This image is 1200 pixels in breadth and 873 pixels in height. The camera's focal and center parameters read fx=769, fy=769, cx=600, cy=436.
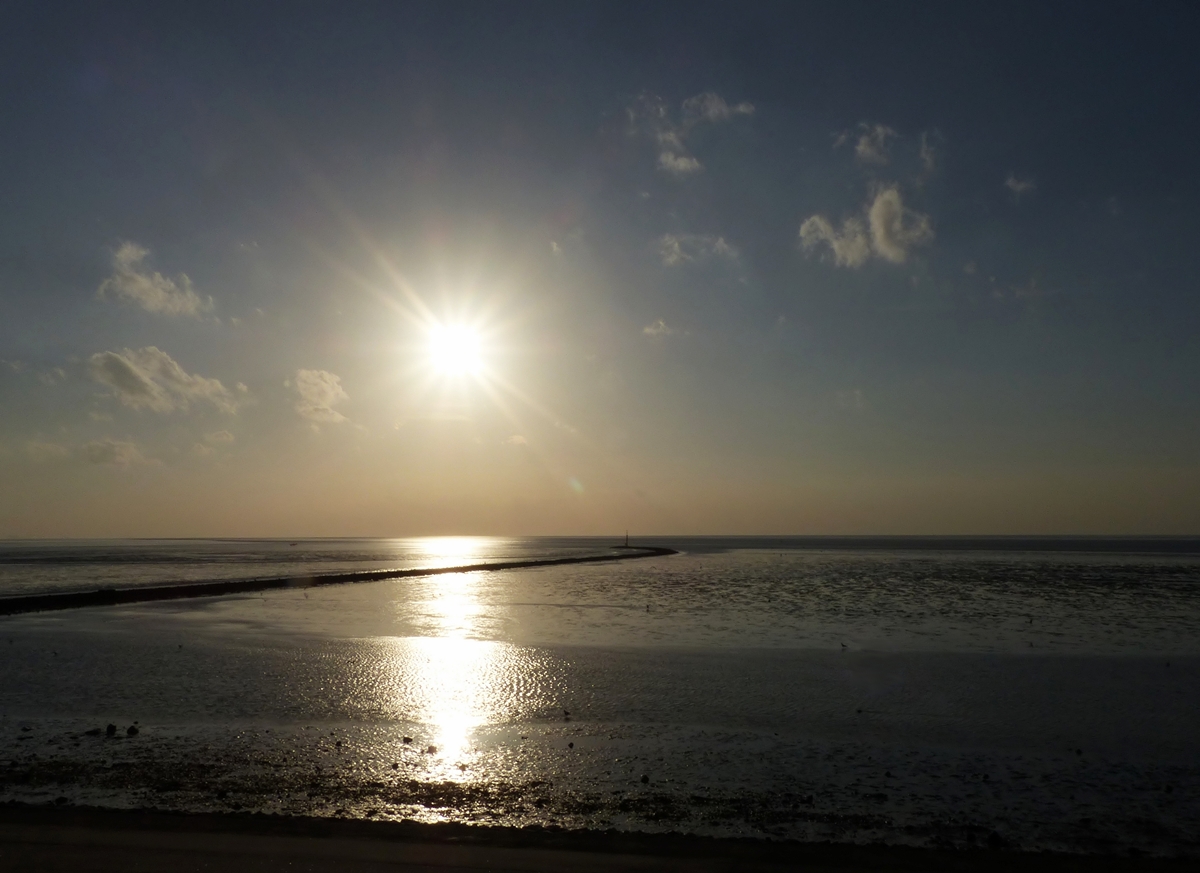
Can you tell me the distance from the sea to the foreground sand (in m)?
0.46

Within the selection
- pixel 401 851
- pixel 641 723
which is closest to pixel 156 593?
pixel 641 723

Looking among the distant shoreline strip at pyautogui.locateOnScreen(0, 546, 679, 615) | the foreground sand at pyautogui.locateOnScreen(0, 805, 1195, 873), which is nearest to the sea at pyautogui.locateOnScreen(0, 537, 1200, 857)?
the foreground sand at pyautogui.locateOnScreen(0, 805, 1195, 873)

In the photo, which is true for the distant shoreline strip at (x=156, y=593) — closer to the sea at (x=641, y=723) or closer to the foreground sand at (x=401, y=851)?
the sea at (x=641, y=723)

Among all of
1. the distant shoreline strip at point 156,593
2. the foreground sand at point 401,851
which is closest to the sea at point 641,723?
the foreground sand at point 401,851

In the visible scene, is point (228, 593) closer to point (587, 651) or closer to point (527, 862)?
point (587, 651)

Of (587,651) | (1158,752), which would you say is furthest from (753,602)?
(1158,752)

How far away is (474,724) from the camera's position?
589 inches

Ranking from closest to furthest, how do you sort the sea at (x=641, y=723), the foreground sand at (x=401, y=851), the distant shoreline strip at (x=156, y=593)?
the foreground sand at (x=401, y=851)
the sea at (x=641, y=723)
the distant shoreline strip at (x=156, y=593)

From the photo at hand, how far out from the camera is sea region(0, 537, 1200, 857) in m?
10.1

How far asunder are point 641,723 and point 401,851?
749cm

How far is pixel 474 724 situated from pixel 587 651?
33.9 feet

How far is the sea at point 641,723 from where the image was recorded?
33.0ft

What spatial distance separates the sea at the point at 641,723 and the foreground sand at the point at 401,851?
0.46m

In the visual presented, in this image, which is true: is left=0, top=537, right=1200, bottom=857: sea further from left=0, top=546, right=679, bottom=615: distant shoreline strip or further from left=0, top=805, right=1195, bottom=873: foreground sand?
left=0, top=546, right=679, bottom=615: distant shoreline strip
